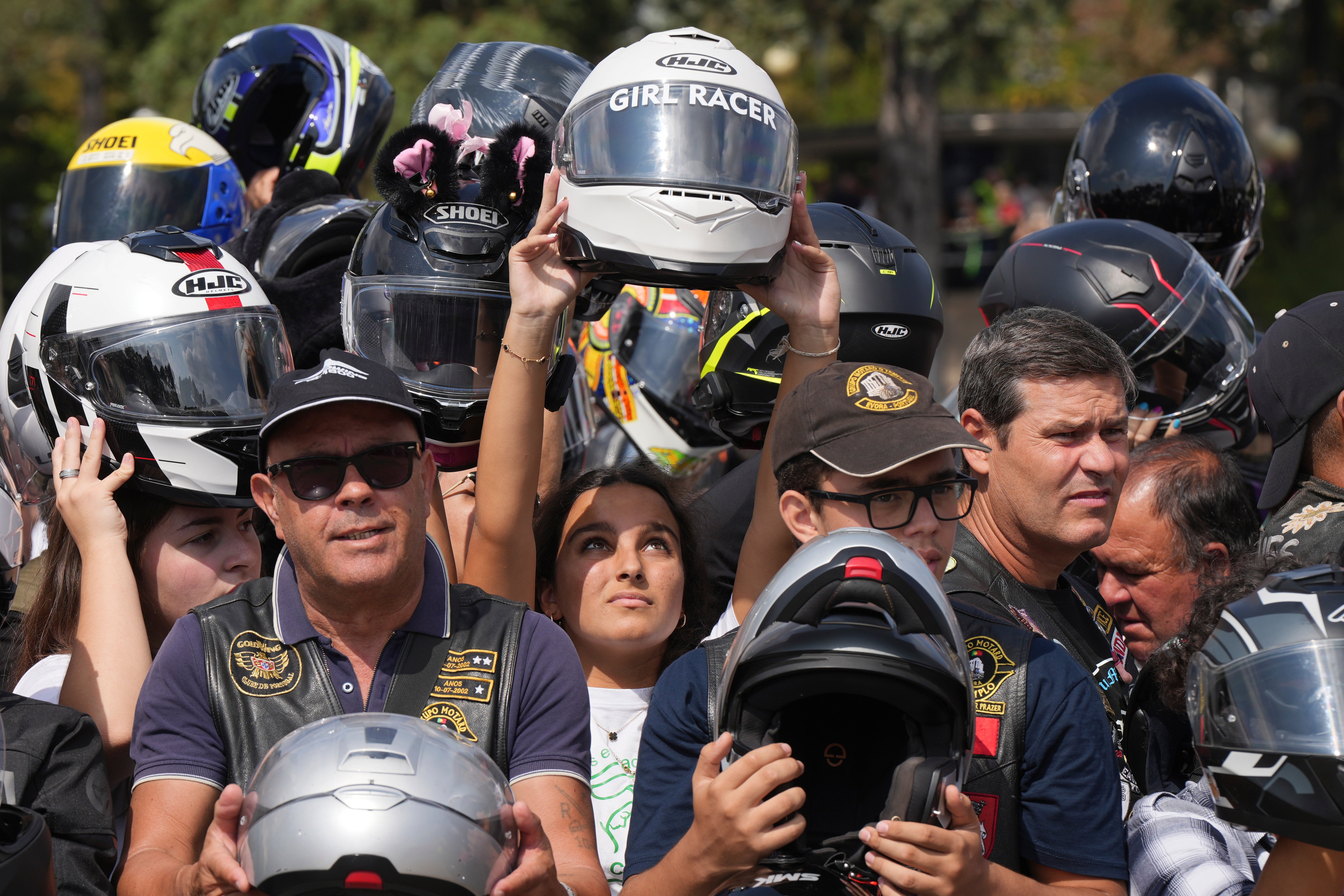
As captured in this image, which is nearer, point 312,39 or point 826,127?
point 312,39

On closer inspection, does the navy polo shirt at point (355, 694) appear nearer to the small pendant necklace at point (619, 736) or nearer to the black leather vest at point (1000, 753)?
the small pendant necklace at point (619, 736)

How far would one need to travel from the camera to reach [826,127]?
98.7 ft

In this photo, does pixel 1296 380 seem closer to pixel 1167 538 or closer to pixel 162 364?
pixel 1167 538

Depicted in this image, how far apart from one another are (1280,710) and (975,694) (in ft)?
1.97

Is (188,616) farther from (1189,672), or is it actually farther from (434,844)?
(1189,672)

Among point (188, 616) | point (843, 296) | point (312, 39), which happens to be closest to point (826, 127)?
point (312, 39)

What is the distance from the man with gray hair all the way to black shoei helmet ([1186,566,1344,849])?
1.01m

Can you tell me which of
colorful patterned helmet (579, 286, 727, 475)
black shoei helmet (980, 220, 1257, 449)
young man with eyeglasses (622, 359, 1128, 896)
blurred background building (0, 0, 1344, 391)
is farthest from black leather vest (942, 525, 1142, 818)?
blurred background building (0, 0, 1344, 391)

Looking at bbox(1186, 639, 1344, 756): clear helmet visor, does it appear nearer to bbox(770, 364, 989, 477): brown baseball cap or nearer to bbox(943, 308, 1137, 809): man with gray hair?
bbox(770, 364, 989, 477): brown baseball cap

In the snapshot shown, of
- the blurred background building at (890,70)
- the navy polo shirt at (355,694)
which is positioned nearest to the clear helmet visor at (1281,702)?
the navy polo shirt at (355,694)

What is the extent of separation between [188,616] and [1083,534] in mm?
2289

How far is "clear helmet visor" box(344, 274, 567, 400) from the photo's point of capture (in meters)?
4.40

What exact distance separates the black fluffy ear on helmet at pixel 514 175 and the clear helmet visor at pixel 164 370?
889 millimetres

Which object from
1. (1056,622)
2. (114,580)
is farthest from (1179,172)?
(114,580)
